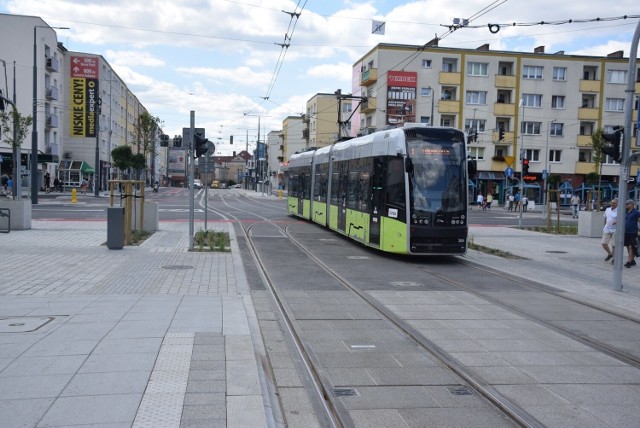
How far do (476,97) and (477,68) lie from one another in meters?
2.86

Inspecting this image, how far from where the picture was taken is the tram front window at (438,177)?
15633mm

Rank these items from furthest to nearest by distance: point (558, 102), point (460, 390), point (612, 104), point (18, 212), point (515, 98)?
point (612, 104) → point (558, 102) → point (515, 98) → point (18, 212) → point (460, 390)

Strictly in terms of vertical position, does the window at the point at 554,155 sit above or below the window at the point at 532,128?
below

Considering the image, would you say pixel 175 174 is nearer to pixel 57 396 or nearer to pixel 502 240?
pixel 502 240

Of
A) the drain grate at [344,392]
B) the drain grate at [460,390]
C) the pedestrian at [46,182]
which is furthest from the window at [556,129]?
the drain grate at [344,392]

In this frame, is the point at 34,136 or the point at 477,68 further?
the point at 477,68

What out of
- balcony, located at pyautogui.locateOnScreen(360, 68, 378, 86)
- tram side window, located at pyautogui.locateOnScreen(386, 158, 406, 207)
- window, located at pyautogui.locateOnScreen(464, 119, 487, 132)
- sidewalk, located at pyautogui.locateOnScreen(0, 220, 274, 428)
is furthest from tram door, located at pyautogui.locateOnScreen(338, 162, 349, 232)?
window, located at pyautogui.locateOnScreen(464, 119, 487, 132)

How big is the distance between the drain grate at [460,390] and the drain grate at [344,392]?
0.93 m

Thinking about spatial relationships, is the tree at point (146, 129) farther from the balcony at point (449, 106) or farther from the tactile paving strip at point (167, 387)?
the tactile paving strip at point (167, 387)

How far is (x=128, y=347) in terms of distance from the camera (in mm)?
6688

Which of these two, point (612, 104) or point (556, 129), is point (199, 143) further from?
point (612, 104)

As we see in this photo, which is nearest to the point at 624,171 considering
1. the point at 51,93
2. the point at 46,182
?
the point at 46,182

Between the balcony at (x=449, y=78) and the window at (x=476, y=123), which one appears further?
the window at (x=476, y=123)

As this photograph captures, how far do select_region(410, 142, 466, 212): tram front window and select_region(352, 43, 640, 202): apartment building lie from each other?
44.6m
